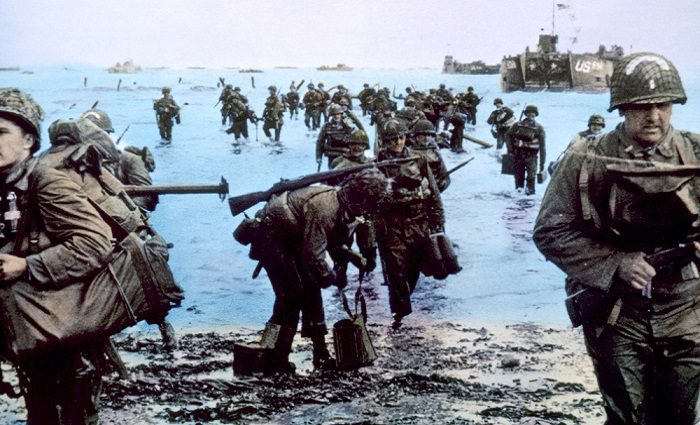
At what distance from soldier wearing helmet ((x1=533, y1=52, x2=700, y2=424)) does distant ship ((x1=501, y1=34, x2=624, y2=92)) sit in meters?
23.3

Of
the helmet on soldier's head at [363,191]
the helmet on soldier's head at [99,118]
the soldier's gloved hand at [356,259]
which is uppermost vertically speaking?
the helmet on soldier's head at [99,118]

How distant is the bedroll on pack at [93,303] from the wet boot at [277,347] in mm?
2180

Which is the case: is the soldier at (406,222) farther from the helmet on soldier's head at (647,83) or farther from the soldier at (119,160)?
the helmet on soldier's head at (647,83)

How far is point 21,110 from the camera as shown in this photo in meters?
2.98

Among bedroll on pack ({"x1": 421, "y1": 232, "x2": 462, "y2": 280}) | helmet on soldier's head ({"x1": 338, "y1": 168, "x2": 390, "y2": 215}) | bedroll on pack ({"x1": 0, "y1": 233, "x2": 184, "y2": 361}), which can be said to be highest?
helmet on soldier's head ({"x1": 338, "y1": 168, "x2": 390, "y2": 215})

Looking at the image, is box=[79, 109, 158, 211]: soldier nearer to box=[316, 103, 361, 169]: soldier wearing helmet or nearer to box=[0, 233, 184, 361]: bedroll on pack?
box=[0, 233, 184, 361]: bedroll on pack

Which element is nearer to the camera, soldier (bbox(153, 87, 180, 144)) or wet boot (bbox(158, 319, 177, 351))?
wet boot (bbox(158, 319, 177, 351))

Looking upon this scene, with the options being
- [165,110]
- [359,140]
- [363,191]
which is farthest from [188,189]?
[165,110]

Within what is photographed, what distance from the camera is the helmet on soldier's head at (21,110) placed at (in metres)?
2.95

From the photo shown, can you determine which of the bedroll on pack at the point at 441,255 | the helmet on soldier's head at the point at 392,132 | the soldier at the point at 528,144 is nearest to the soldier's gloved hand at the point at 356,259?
the bedroll on pack at the point at 441,255

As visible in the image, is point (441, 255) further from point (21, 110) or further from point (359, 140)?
point (21, 110)

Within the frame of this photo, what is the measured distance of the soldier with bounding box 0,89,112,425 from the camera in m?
2.83

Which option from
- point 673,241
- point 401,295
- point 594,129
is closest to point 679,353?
point 673,241

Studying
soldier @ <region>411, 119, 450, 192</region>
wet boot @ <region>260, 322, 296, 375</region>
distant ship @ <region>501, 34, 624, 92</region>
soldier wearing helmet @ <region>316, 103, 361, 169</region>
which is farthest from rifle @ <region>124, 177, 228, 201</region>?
distant ship @ <region>501, 34, 624, 92</region>
